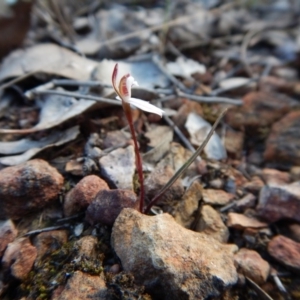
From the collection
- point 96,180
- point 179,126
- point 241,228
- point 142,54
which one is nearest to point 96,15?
point 142,54

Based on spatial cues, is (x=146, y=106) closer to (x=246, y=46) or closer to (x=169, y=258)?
(x=169, y=258)

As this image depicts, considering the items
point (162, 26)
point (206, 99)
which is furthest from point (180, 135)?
point (162, 26)

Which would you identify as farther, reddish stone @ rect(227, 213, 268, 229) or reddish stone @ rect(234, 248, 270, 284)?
reddish stone @ rect(227, 213, 268, 229)

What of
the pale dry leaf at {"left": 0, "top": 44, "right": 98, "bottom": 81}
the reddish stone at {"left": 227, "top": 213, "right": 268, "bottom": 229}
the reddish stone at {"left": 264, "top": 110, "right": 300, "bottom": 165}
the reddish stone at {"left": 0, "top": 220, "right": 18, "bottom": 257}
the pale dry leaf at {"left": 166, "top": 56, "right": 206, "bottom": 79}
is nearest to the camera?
the reddish stone at {"left": 0, "top": 220, "right": 18, "bottom": 257}

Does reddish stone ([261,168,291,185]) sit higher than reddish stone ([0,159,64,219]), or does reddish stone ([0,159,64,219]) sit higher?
reddish stone ([261,168,291,185])

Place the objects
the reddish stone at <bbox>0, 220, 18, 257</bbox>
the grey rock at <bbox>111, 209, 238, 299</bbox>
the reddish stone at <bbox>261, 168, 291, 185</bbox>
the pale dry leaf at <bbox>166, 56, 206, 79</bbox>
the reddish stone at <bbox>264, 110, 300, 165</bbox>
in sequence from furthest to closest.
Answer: the pale dry leaf at <bbox>166, 56, 206, 79</bbox>, the reddish stone at <bbox>264, 110, 300, 165</bbox>, the reddish stone at <bbox>261, 168, 291, 185</bbox>, the reddish stone at <bbox>0, 220, 18, 257</bbox>, the grey rock at <bbox>111, 209, 238, 299</bbox>

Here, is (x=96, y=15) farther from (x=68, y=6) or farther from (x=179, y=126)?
(x=179, y=126)

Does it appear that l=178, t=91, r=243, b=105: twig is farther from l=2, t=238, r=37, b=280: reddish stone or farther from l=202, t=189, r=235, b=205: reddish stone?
l=2, t=238, r=37, b=280: reddish stone

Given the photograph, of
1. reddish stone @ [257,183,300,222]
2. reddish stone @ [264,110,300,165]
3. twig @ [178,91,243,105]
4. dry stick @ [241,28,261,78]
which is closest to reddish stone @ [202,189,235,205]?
reddish stone @ [257,183,300,222]
